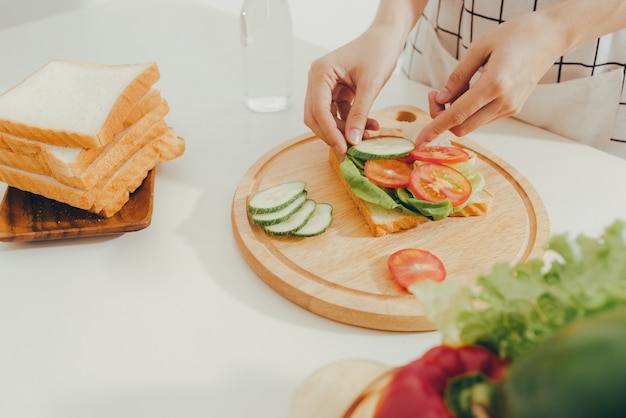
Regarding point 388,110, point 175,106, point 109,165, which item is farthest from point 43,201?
point 388,110

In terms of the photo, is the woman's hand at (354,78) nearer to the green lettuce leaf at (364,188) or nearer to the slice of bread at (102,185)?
the green lettuce leaf at (364,188)

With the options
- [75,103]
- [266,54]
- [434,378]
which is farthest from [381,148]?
[434,378]

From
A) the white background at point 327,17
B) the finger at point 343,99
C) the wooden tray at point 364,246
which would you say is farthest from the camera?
the white background at point 327,17

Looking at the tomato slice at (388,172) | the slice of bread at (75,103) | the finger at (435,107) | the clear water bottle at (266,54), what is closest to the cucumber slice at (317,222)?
the tomato slice at (388,172)

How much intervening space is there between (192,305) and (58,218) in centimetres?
44

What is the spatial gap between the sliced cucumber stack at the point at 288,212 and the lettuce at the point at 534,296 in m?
0.67

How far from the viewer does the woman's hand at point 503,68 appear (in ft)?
4.50

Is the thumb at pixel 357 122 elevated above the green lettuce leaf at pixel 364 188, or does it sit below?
above

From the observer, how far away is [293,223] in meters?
1.34

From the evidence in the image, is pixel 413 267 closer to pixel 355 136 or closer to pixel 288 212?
pixel 288 212

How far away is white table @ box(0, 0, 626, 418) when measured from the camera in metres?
1.02

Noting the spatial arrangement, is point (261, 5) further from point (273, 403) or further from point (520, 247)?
point (273, 403)

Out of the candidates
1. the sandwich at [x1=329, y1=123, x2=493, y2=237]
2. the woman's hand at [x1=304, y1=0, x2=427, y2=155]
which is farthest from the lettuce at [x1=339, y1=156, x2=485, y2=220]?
the woman's hand at [x1=304, y1=0, x2=427, y2=155]

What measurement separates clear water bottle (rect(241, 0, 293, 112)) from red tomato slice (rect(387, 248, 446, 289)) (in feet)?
2.88
